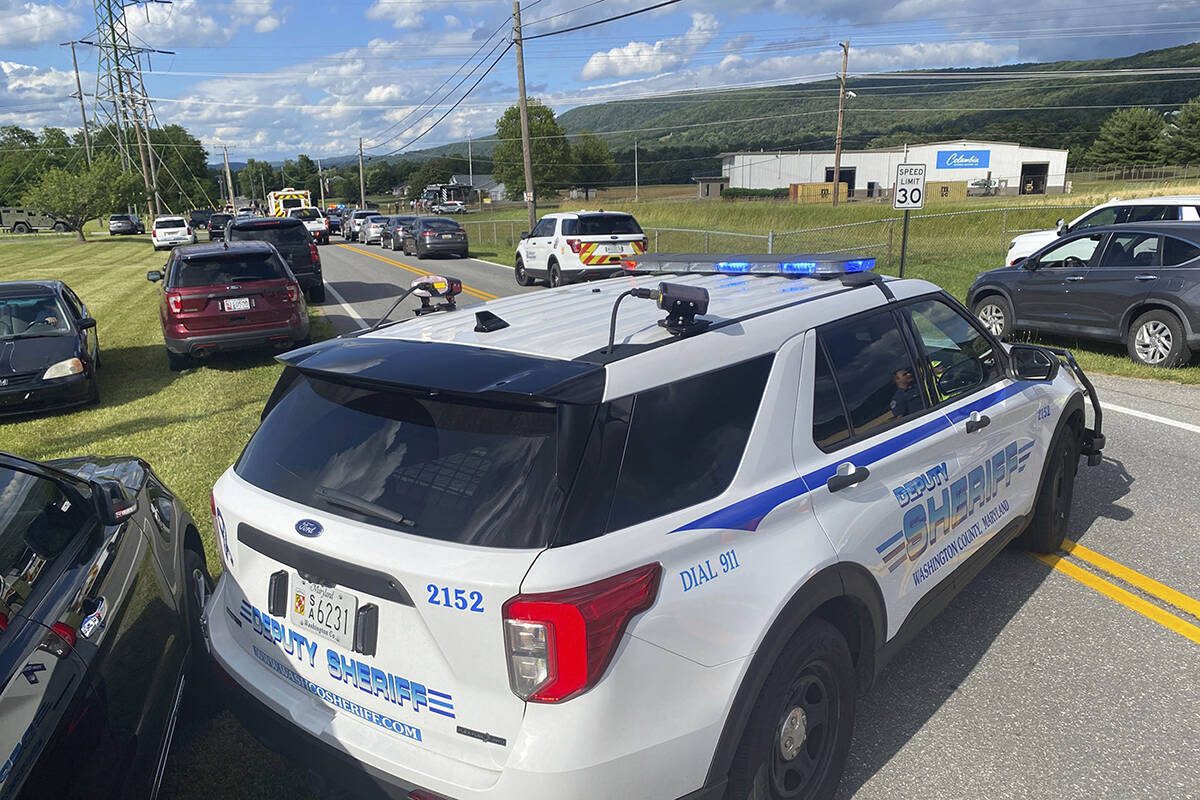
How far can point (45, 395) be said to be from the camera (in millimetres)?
8836

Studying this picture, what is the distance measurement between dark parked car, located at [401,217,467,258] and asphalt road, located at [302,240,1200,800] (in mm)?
26365

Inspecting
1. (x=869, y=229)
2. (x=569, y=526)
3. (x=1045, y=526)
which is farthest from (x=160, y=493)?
(x=869, y=229)

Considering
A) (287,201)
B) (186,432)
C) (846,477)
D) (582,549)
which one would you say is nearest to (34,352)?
(186,432)

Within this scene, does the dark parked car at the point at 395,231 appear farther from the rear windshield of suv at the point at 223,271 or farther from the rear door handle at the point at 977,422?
the rear door handle at the point at 977,422

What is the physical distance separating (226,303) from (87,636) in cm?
912

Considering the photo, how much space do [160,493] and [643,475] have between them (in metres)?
3.06

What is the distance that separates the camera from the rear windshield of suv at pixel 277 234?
56.3 feet

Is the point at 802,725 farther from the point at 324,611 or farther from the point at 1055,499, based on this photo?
the point at 1055,499

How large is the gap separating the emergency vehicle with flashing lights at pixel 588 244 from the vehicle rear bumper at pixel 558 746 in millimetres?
16081

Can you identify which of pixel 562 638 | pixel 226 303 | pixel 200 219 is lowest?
pixel 200 219

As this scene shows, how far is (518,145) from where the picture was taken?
99.9 m

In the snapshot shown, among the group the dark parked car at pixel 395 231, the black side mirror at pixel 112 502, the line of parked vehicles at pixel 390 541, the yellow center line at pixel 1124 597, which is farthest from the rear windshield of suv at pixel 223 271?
the dark parked car at pixel 395 231

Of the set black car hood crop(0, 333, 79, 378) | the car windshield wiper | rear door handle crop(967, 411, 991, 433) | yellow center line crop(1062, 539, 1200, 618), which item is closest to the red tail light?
the car windshield wiper

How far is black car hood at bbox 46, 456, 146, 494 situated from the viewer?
392cm
